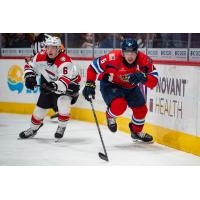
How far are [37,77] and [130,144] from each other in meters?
0.85

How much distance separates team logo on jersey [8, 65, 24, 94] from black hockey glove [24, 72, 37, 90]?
47 centimetres

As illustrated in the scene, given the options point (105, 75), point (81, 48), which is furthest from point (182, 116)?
point (81, 48)

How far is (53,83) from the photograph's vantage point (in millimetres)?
5707

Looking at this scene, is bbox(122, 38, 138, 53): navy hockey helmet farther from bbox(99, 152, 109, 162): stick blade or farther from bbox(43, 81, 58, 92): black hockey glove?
bbox(99, 152, 109, 162): stick blade

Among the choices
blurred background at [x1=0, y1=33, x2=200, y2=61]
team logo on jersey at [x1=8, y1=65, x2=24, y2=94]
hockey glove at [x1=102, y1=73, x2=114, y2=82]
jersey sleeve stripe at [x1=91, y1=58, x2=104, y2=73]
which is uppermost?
blurred background at [x1=0, y1=33, x2=200, y2=61]

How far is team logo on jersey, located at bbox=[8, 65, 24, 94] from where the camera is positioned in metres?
6.19

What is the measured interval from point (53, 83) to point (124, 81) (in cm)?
50

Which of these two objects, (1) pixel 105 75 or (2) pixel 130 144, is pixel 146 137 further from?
(1) pixel 105 75

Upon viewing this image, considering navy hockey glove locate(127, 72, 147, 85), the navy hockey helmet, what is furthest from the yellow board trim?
the navy hockey helmet

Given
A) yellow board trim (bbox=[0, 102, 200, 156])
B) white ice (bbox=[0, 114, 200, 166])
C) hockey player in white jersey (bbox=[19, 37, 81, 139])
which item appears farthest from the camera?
hockey player in white jersey (bbox=[19, 37, 81, 139])

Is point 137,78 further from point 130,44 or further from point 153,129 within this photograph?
point 153,129

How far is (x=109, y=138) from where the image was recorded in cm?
567

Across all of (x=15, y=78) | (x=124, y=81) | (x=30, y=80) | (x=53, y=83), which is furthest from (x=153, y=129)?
(x=15, y=78)
